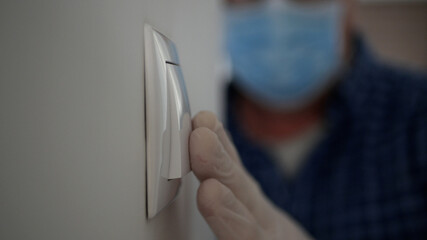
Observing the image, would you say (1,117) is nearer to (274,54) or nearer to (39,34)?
(39,34)

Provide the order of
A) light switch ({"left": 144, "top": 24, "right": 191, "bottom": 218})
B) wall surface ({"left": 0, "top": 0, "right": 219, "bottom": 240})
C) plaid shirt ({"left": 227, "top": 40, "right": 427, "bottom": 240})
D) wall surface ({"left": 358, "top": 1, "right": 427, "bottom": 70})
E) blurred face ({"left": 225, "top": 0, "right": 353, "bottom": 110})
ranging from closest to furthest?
wall surface ({"left": 0, "top": 0, "right": 219, "bottom": 240})
light switch ({"left": 144, "top": 24, "right": 191, "bottom": 218})
plaid shirt ({"left": 227, "top": 40, "right": 427, "bottom": 240})
blurred face ({"left": 225, "top": 0, "right": 353, "bottom": 110})
wall surface ({"left": 358, "top": 1, "right": 427, "bottom": 70})

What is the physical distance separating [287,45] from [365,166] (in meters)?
0.50

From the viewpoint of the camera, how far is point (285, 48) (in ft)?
3.93

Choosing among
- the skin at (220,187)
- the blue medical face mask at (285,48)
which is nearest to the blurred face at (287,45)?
the blue medical face mask at (285,48)

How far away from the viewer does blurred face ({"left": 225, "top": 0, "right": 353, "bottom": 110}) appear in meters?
1.16

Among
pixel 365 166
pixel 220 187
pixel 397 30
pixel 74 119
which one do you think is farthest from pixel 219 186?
pixel 397 30

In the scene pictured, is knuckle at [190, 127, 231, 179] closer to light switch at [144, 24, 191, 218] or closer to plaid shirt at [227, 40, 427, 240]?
light switch at [144, 24, 191, 218]

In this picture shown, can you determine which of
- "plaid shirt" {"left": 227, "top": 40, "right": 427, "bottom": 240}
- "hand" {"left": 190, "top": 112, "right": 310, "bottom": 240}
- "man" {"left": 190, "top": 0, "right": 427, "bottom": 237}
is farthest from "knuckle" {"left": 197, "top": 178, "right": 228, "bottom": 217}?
"plaid shirt" {"left": 227, "top": 40, "right": 427, "bottom": 240}

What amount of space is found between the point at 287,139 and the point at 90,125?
49.1 inches

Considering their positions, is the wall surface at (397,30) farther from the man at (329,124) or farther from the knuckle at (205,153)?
the knuckle at (205,153)

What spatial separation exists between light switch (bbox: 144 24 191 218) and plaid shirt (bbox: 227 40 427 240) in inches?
37.5

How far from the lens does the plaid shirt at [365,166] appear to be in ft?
3.40

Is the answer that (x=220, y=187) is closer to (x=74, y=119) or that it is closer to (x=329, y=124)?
(x=74, y=119)

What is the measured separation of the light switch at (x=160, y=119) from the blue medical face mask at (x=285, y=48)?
3.32 ft
